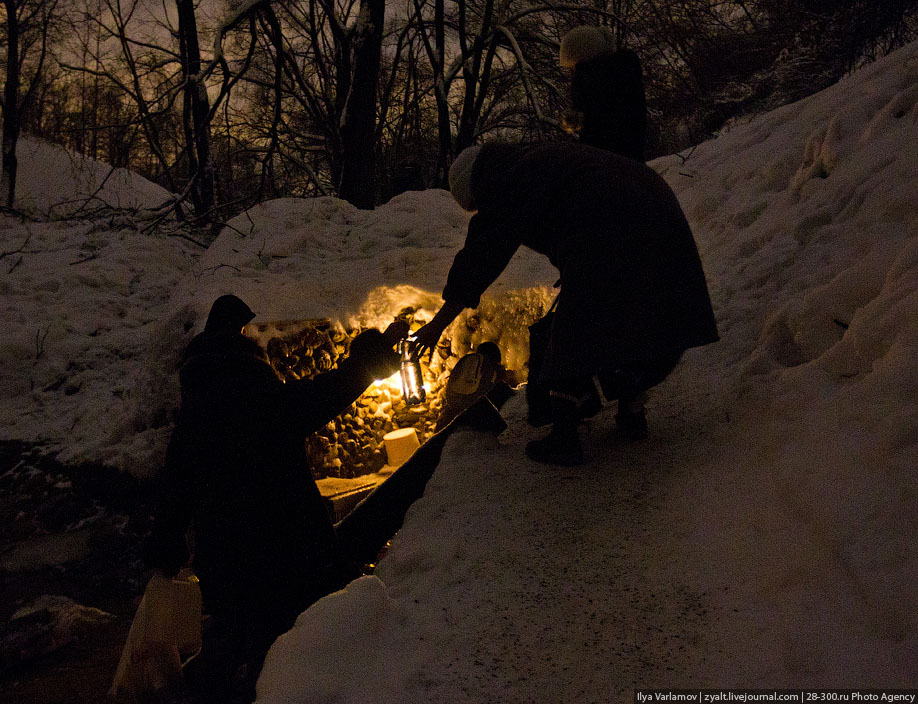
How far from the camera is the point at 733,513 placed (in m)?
1.94

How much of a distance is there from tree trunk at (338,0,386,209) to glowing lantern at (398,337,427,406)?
5.59 metres

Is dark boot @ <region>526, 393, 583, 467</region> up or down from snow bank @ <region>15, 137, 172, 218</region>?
down

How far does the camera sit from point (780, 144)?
5.05 meters

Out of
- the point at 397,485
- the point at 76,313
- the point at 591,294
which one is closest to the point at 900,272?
the point at 591,294

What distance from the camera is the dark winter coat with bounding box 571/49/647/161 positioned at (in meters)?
3.26

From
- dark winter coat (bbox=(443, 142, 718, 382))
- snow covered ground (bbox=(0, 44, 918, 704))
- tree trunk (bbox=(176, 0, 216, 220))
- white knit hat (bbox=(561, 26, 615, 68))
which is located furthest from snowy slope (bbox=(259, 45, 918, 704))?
tree trunk (bbox=(176, 0, 216, 220))

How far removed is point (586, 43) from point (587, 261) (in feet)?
5.44

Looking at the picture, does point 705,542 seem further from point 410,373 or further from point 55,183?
point 55,183

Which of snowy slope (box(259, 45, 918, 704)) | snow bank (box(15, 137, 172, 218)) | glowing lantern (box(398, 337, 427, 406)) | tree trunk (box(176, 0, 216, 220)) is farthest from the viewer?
snow bank (box(15, 137, 172, 218))

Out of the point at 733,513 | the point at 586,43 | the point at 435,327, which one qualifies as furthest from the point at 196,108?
the point at 733,513

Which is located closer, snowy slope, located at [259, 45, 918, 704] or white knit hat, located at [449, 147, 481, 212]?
snowy slope, located at [259, 45, 918, 704]

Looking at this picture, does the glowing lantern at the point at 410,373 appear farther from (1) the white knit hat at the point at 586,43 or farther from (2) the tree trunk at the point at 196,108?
(2) the tree trunk at the point at 196,108

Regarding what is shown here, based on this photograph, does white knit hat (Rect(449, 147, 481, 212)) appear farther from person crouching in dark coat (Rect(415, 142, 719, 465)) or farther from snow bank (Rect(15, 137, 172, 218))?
snow bank (Rect(15, 137, 172, 218))

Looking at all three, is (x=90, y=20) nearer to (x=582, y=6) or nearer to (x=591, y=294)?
(x=582, y=6)
